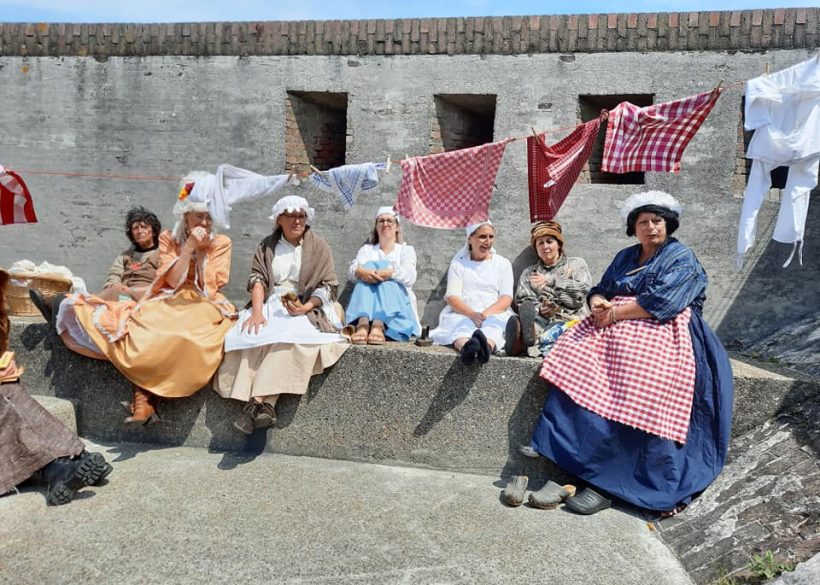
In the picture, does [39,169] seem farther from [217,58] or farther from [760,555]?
[760,555]

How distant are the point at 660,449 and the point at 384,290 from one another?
2420mm

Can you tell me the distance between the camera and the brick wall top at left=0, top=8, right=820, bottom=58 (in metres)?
6.16

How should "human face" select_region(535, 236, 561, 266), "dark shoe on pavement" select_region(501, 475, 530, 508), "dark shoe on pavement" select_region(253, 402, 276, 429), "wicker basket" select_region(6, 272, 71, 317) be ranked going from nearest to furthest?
1. "dark shoe on pavement" select_region(501, 475, 530, 508)
2. "dark shoe on pavement" select_region(253, 402, 276, 429)
3. "wicker basket" select_region(6, 272, 71, 317)
4. "human face" select_region(535, 236, 561, 266)

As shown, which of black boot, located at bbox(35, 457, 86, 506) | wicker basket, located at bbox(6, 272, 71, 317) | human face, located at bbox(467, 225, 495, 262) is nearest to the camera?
black boot, located at bbox(35, 457, 86, 506)

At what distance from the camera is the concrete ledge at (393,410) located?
459cm

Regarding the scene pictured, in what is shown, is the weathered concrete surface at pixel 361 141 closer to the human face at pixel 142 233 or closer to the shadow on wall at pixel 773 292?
the shadow on wall at pixel 773 292

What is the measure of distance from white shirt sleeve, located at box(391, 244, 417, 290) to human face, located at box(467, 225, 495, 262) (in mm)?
597

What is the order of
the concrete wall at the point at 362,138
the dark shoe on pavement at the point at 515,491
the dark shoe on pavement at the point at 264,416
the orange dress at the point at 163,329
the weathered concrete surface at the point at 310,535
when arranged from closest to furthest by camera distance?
the weathered concrete surface at the point at 310,535 < the dark shoe on pavement at the point at 515,491 < the dark shoe on pavement at the point at 264,416 < the orange dress at the point at 163,329 < the concrete wall at the point at 362,138

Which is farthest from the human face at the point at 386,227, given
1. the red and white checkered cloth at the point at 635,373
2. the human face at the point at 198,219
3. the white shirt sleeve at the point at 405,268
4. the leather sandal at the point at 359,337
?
the red and white checkered cloth at the point at 635,373

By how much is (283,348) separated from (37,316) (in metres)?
2.35

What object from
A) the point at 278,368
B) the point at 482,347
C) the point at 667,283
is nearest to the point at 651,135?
the point at 667,283

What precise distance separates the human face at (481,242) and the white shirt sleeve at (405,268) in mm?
597

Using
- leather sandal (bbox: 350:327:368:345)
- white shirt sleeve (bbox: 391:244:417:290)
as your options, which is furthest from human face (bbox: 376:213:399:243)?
leather sandal (bbox: 350:327:368:345)

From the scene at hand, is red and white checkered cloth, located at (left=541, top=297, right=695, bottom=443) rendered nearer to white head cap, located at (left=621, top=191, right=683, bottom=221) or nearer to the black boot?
white head cap, located at (left=621, top=191, right=683, bottom=221)
